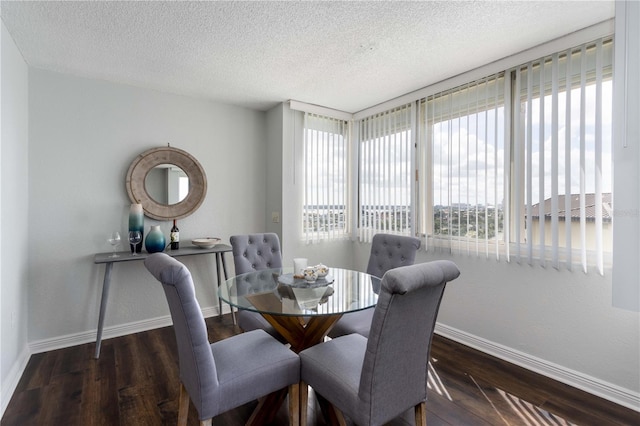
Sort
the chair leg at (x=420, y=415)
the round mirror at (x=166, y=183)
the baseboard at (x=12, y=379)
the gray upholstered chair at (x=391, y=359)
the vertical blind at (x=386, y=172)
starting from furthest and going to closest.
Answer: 1. the vertical blind at (x=386, y=172)
2. the round mirror at (x=166, y=183)
3. the baseboard at (x=12, y=379)
4. the chair leg at (x=420, y=415)
5. the gray upholstered chair at (x=391, y=359)

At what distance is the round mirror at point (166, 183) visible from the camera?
10.0 feet

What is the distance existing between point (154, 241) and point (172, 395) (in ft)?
4.69

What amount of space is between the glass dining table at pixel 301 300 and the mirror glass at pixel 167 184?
1529 mm

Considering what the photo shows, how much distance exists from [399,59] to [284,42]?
3.09ft

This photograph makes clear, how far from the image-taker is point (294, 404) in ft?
5.08

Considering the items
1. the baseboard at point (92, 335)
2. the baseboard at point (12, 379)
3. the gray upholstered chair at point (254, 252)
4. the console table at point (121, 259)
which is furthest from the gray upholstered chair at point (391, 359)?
the baseboard at point (92, 335)

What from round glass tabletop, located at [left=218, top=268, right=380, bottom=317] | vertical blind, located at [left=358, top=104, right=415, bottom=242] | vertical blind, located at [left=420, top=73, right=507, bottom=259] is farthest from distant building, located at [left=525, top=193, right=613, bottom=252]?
round glass tabletop, located at [left=218, top=268, right=380, bottom=317]

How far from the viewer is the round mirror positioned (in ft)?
10.0

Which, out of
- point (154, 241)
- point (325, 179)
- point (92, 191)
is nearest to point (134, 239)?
point (154, 241)

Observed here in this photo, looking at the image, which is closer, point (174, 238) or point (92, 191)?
point (92, 191)

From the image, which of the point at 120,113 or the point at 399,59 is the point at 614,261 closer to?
the point at 399,59

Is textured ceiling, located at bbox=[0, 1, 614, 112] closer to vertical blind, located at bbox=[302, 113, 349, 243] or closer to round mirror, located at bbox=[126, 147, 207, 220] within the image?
round mirror, located at bbox=[126, 147, 207, 220]

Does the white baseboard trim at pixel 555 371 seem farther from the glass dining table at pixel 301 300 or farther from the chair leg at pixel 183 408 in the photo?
the chair leg at pixel 183 408

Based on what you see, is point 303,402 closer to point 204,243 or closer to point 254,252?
point 254,252
